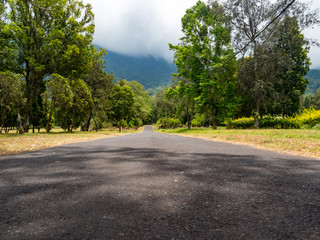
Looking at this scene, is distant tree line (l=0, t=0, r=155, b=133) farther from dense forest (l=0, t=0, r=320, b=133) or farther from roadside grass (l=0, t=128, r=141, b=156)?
roadside grass (l=0, t=128, r=141, b=156)

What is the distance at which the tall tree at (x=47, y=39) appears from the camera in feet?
60.2

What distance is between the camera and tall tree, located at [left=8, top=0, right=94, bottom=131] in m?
18.4

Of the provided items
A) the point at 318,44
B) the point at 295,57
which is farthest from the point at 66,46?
the point at 295,57

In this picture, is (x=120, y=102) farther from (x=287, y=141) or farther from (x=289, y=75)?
(x=287, y=141)

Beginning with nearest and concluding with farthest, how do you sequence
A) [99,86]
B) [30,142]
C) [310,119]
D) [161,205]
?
[161,205]
[30,142]
[310,119]
[99,86]

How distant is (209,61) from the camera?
23.4 m

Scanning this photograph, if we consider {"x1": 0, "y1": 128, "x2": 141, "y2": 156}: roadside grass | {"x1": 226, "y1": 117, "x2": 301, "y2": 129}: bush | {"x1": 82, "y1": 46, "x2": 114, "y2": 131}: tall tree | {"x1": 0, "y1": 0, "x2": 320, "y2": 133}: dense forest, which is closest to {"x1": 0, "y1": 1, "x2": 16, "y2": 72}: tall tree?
{"x1": 0, "y1": 0, "x2": 320, "y2": 133}: dense forest

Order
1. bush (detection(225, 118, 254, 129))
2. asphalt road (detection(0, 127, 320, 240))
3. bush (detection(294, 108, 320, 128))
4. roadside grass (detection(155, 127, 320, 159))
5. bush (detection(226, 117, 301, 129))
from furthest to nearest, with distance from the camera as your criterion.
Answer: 1. bush (detection(225, 118, 254, 129))
2. bush (detection(226, 117, 301, 129))
3. bush (detection(294, 108, 320, 128))
4. roadside grass (detection(155, 127, 320, 159))
5. asphalt road (detection(0, 127, 320, 240))

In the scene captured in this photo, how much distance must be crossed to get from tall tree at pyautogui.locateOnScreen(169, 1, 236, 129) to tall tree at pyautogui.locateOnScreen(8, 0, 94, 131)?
12.8 meters

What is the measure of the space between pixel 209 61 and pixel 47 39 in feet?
62.3

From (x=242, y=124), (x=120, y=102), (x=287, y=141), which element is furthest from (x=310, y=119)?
(x=120, y=102)

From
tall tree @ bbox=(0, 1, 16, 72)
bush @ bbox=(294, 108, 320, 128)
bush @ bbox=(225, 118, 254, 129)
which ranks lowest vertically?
bush @ bbox=(225, 118, 254, 129)

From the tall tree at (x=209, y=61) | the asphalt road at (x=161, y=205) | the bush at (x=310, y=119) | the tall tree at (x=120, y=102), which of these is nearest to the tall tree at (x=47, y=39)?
the tall tree at (x=209, y=61)

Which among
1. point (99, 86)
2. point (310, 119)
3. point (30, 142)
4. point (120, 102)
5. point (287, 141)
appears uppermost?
point (99, 86)
